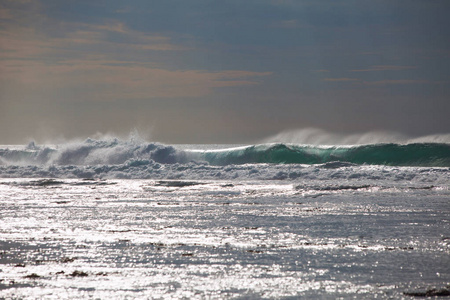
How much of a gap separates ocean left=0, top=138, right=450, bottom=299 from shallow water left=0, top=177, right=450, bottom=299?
0.03m

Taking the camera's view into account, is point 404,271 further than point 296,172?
No

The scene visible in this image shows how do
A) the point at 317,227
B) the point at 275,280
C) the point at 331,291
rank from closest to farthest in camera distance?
the point at 331,291 → the point at 275,280 → the point at 317,227

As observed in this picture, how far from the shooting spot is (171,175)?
118 ft

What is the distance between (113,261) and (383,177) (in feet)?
74.5

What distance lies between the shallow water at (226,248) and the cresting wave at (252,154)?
2220 cm

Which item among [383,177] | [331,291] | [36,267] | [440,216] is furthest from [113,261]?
[383,177]

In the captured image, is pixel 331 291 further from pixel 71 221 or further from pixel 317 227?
pixel 71 221

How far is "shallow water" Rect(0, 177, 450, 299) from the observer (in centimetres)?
796

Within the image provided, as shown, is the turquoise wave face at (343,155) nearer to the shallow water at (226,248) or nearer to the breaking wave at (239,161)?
the breaking wave at (239,161)

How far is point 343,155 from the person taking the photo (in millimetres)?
44469

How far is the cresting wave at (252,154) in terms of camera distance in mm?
40997

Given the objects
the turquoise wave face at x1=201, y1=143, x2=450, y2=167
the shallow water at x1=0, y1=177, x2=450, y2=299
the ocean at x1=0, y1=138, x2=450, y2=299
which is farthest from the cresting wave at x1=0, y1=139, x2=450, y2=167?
the shallow water at x1=0, y1=177, x2=450, y2=299

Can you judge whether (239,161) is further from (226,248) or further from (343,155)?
(226,248)

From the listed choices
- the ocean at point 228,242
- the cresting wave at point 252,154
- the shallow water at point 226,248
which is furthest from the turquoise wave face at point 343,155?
the shallow water at point 226,248
